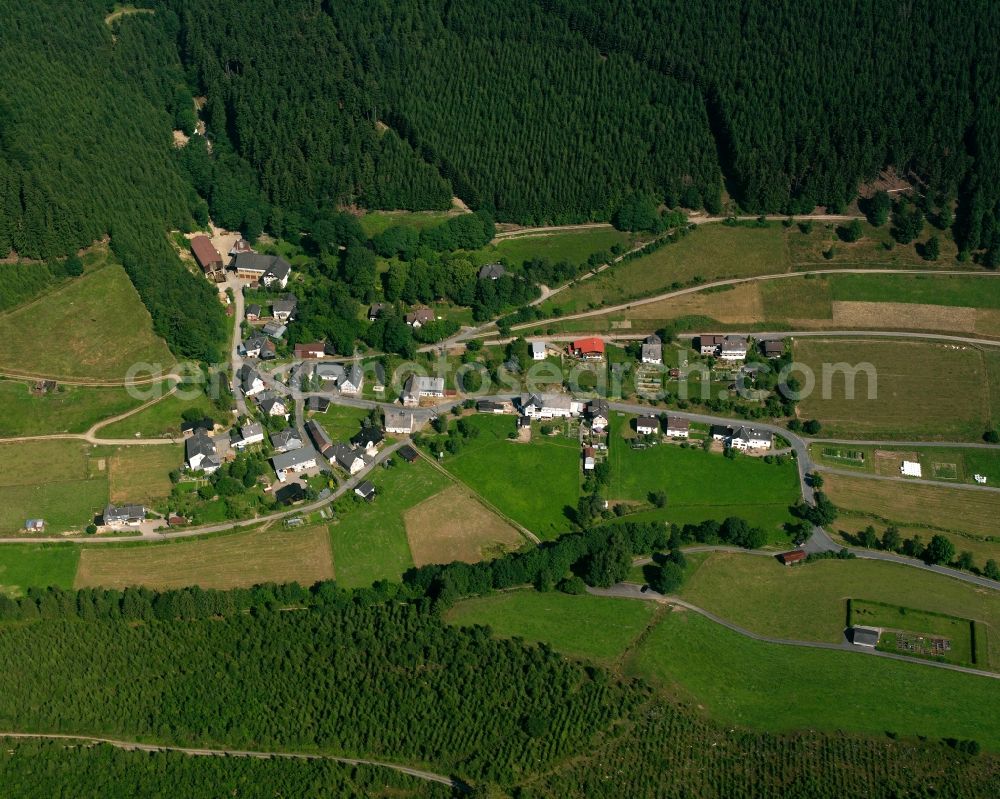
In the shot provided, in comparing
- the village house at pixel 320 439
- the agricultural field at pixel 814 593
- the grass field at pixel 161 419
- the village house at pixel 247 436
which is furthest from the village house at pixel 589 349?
the grass field at pixel 161 419

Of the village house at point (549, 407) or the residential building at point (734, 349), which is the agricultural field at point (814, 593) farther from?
the residential building at point (734, 349)

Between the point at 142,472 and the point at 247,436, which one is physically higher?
the point at 247,436

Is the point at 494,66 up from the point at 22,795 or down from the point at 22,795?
up

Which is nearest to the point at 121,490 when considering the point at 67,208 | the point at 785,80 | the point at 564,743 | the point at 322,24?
the point at 67,208

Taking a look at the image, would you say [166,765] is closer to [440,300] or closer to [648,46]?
[440,300]

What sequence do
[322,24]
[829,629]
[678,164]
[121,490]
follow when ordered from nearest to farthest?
1. [829,629]
2. [121,490]
3. [678,164]
4. [322,24]

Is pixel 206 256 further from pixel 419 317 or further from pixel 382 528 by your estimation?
pixel 382 528

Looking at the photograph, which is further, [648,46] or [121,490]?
[648,46]

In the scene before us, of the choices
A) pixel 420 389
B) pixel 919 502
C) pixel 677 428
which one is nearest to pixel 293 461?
pixel 420 389
